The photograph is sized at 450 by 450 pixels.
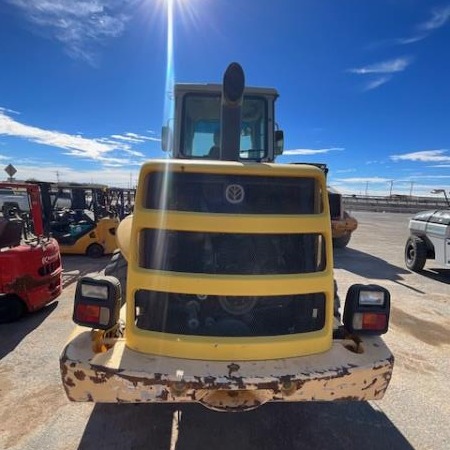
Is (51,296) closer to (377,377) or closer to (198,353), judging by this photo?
(198,353)

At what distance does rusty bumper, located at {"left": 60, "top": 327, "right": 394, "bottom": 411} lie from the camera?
1989 mm

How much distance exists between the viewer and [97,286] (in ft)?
7.71

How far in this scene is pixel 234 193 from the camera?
2.32m

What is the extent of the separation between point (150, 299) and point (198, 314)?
333mm

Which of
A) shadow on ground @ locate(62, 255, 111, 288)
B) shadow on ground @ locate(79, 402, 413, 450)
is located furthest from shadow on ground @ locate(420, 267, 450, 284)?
shadow on ground @ locate(62, 255, 111, 288)

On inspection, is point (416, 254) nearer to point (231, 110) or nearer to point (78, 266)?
point (231, 110)

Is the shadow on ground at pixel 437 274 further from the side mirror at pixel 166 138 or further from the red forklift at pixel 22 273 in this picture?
the red forklift at pixel 22 273

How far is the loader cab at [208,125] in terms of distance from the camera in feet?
14.3

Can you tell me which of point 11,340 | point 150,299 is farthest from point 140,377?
point 11,340

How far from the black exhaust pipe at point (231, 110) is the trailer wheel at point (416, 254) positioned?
23.0 feet

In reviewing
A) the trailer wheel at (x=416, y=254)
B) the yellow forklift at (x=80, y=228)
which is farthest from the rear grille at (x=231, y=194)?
the yellow forklift at (x=80, y=228)

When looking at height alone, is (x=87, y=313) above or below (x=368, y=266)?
above

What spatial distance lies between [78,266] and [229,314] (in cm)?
656

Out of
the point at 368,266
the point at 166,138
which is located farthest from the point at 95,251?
the point at 368,266
